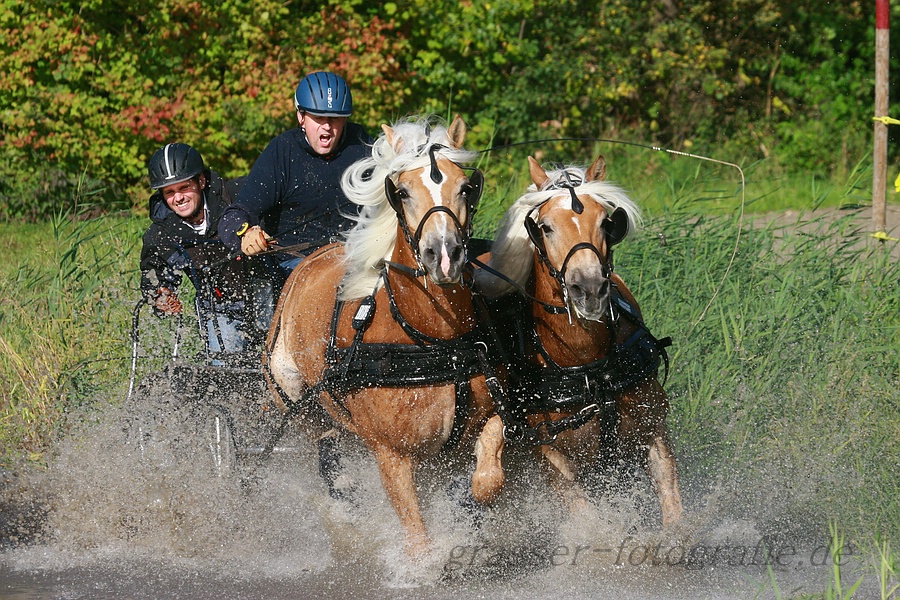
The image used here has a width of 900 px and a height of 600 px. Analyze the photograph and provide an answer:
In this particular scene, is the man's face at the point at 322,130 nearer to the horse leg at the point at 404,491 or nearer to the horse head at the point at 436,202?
the horse head at the point at 436,202

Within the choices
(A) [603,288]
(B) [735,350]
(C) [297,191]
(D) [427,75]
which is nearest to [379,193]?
(A) [603,288]

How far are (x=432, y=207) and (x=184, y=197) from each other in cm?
233

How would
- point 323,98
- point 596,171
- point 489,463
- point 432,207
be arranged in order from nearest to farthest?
point 432,207 < point 489,463 < point 596,171 < point 323,98

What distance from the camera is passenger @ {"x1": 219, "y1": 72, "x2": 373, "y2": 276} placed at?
623cm

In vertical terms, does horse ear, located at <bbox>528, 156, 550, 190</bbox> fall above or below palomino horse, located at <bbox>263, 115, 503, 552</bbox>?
above

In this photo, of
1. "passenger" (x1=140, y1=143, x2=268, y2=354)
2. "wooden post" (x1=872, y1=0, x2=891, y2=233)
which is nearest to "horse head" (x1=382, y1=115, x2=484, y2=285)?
"passenger" (x1=140, y1=143, x2=268, y2=354)

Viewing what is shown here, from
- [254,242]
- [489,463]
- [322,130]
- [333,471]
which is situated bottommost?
[333,471]

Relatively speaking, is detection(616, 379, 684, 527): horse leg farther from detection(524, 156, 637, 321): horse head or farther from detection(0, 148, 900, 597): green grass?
detection(0, 148, 900, 597): green grass

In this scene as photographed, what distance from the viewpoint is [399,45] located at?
1268 cm

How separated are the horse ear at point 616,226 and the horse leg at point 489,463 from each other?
0.86 m

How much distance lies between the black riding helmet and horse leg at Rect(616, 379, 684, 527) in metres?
2.64

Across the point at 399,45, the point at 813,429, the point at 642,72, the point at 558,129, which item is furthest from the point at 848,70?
the point at 813,429

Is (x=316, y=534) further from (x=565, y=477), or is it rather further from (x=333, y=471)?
(x=565, y=477)

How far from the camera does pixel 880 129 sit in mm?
7898
